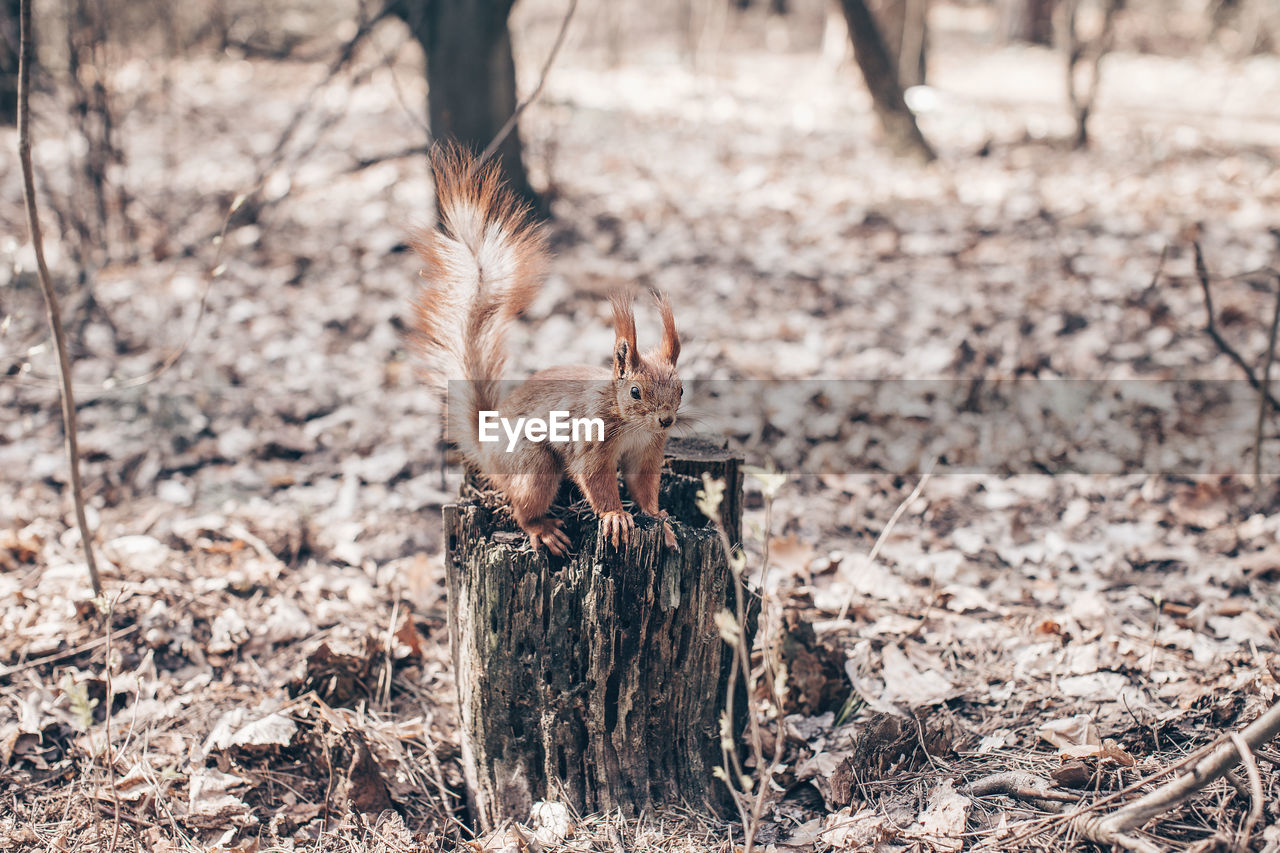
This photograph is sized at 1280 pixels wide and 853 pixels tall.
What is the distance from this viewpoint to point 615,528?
1964mm

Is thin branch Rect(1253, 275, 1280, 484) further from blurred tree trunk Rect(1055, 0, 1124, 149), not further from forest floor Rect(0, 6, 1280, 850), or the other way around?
blurred tree trunk Rect(1055, 0, 1124, 149)

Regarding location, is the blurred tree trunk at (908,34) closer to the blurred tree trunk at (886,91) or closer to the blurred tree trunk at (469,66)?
the blurred tree trunk at (886,91)

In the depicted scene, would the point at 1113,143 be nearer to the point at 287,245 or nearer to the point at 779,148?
the point at 779,148

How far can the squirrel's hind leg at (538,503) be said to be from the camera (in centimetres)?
204

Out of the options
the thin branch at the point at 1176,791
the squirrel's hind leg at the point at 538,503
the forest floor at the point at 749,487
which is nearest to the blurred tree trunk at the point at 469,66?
the forest floor at the point at 749,487

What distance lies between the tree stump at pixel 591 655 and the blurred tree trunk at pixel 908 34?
8.46 m

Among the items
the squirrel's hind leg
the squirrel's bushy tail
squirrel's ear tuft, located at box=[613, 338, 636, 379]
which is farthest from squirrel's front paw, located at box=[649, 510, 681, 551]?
the squirrel's bushy tail

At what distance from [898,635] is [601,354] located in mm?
2278

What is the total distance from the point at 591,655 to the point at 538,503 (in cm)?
35

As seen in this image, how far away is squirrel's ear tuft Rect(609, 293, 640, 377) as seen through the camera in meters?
1.93

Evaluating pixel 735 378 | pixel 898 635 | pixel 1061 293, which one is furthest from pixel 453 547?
pixel 1061 293

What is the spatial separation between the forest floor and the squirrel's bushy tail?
30.6 inches

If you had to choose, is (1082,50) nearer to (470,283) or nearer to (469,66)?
(469,66)

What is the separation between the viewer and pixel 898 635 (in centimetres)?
279
